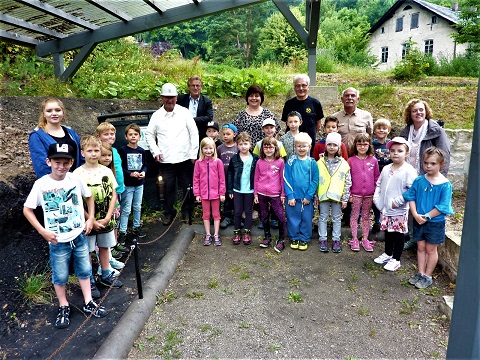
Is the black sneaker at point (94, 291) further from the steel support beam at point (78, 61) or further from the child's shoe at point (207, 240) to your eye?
the steel support beam at point (78, 61)

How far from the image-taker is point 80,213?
3160 mm

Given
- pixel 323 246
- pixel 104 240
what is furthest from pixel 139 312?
pixel 323 246

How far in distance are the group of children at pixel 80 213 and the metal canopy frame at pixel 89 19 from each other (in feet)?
12.9

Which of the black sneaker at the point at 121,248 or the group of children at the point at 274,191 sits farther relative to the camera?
the black sneaker at the point at 121,248

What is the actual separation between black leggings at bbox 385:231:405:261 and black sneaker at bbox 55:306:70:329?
11.4 feet

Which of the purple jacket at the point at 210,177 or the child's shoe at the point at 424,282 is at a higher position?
the purple jacket at the point at 210,177

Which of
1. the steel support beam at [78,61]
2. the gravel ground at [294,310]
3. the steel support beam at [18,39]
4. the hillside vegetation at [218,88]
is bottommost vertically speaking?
the gravel ground at [294,310]

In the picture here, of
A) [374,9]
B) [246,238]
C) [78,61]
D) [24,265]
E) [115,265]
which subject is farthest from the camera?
[374,9]

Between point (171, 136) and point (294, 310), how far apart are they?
2872 mm

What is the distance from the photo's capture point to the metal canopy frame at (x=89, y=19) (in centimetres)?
648

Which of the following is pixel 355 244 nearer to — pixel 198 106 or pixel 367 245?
pixel 367 245

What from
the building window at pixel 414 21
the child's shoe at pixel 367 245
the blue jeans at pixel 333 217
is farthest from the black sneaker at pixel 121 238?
the building window at pixel 414 21

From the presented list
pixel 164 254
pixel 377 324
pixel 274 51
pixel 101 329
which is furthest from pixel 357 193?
pixel 274 51

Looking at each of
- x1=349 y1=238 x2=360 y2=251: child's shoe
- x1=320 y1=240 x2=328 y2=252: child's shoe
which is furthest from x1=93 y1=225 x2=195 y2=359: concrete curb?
x1=349 y1=238 x2=360 y2=251: child's shoe
